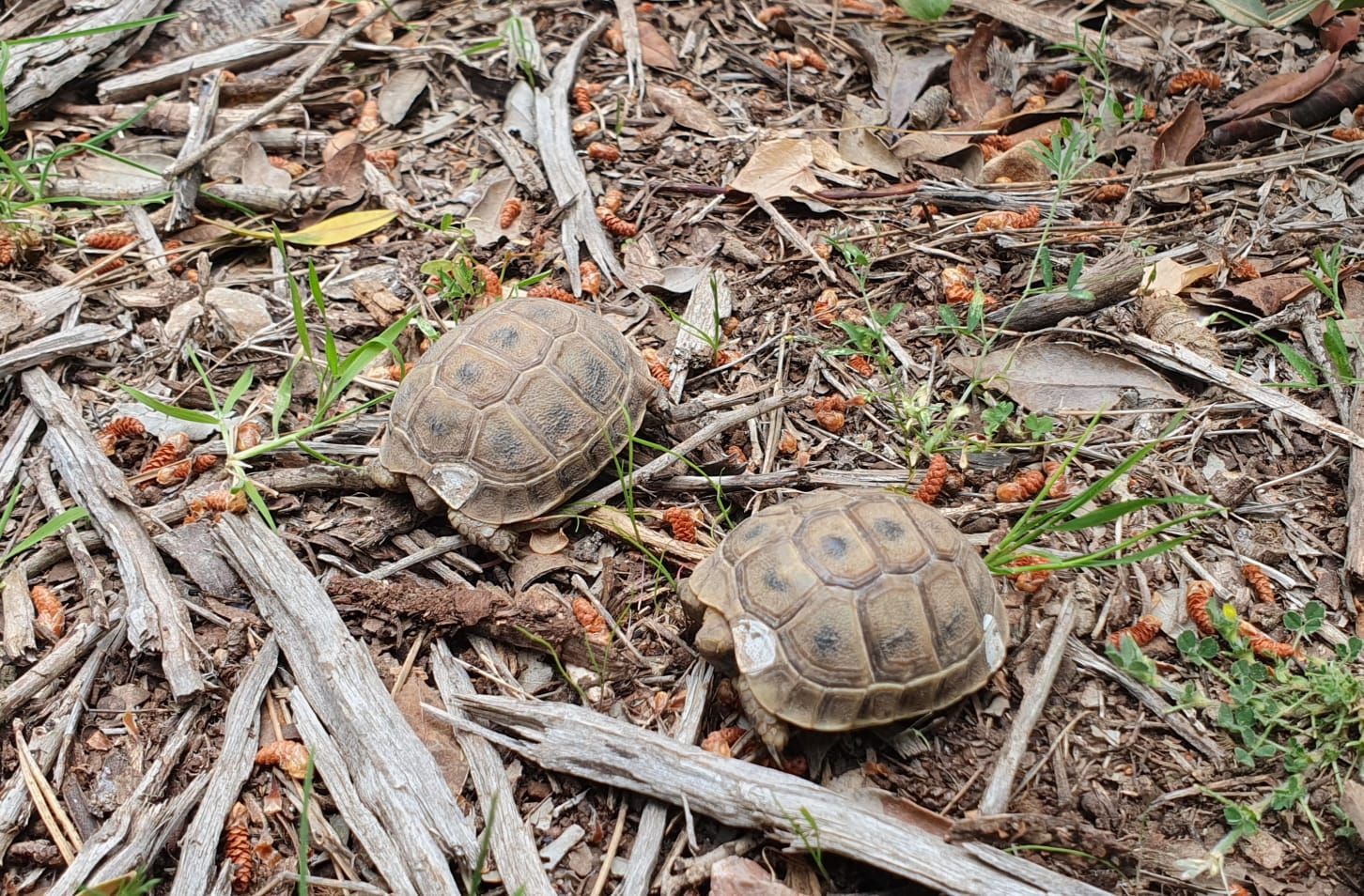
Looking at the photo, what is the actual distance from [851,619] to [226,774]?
7.23 feet

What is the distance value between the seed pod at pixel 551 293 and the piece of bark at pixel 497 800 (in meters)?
1.91

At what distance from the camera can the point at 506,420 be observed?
12.9 feet

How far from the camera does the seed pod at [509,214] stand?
5.07 meters

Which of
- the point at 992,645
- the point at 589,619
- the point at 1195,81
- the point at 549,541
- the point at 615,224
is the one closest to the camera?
the point at 992,645

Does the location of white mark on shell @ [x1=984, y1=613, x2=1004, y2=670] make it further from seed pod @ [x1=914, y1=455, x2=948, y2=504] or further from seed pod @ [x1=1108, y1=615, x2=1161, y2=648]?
seed pod @ [x1=914, y1=455, x2=948, y2=504]

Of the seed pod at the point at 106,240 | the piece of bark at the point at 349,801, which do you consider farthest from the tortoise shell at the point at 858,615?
the seed pod at the point at 106,240

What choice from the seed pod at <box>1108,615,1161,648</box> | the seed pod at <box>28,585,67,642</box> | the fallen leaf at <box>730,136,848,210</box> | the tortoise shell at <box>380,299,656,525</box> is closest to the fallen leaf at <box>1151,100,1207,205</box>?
the fallen leaf at <box>730,136,848,210</box>

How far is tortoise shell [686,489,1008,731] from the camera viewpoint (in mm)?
3150

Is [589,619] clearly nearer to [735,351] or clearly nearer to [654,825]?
[654,825]

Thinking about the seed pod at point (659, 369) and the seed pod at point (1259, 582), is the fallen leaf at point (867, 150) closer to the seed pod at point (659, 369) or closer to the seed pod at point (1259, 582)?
the seed pod at point (659, 369)

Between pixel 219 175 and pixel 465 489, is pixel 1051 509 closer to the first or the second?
pixel 465 489

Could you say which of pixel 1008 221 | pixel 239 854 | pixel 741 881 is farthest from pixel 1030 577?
pixel 239 854

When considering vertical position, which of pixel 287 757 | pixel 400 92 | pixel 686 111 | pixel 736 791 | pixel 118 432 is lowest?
pixel 736 791

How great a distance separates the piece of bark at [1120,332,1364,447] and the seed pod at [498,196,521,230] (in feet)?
10.1
